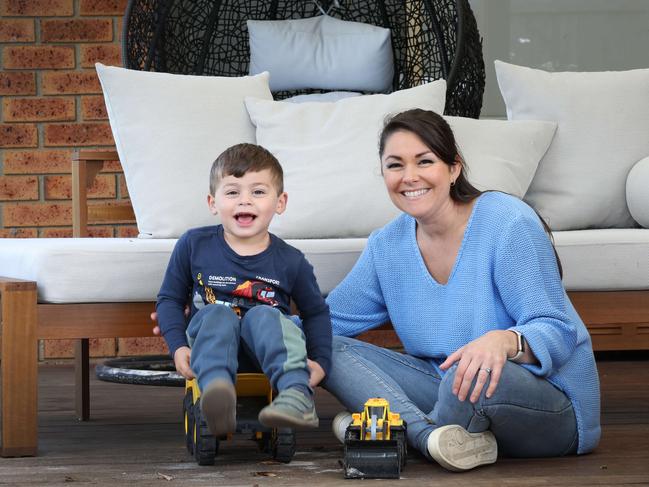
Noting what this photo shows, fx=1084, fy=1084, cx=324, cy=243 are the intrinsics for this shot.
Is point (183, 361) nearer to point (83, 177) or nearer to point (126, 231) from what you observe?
point (83, 177)

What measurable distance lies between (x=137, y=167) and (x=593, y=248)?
1216mm

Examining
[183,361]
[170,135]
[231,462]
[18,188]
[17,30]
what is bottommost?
[231,462]

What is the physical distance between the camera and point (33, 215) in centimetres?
424

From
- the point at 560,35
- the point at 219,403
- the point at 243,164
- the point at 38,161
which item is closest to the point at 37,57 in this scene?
the point at 38,161

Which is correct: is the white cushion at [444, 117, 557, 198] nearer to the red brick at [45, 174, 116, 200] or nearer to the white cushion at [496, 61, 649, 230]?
the white cushion at [496, 61, 649, 230]

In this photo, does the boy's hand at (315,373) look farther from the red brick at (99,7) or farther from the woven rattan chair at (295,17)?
the red brick at (99,7)

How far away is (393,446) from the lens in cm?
202

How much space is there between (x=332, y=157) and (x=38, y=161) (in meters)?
1.76

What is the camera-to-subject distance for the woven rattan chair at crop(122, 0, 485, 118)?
3506mm

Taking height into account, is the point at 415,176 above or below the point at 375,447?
above

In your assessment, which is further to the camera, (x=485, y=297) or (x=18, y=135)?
(x=18, y=135)

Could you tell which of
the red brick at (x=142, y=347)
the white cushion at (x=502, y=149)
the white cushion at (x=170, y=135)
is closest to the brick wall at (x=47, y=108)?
the red brick at (x=142, y=347)

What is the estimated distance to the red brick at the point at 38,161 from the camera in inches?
166

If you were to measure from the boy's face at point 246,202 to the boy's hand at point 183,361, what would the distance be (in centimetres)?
25
